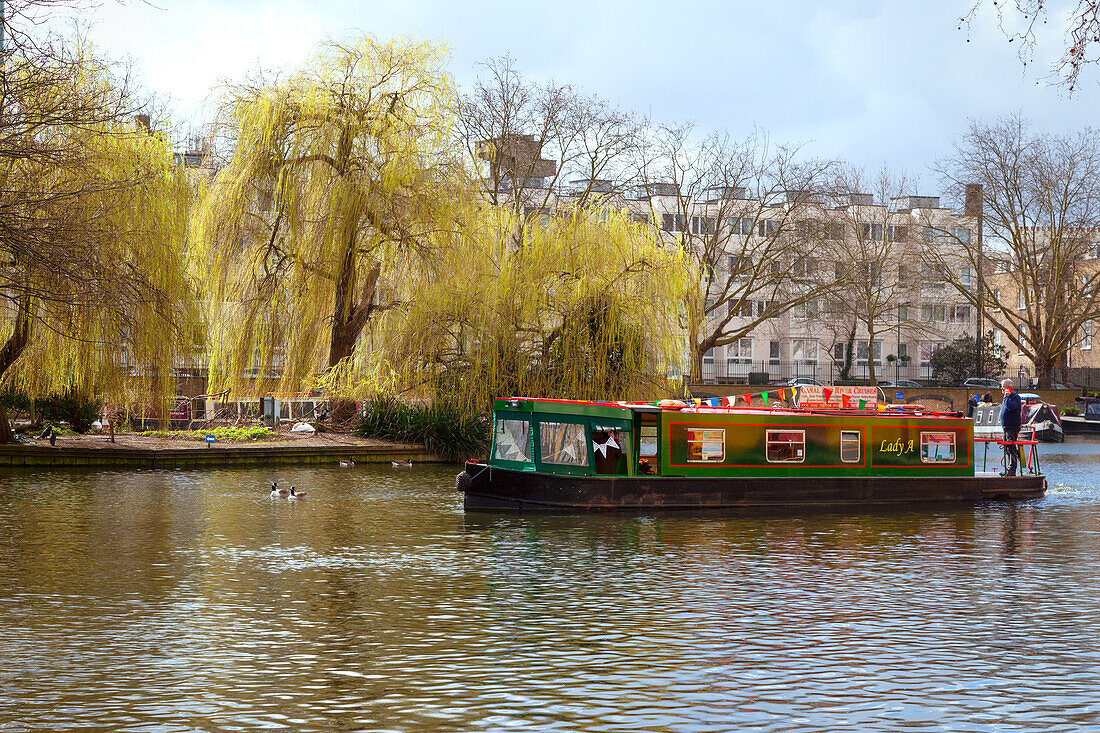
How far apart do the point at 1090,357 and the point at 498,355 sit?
187ft

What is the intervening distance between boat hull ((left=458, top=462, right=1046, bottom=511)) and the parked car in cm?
4267

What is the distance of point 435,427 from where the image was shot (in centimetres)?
3247

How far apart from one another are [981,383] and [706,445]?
158ft

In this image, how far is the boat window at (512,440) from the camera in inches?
848

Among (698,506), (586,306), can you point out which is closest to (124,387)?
(586,306)

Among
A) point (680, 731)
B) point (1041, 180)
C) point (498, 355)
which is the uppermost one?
point (1041, 180)

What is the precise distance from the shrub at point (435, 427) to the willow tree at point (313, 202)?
1937 millimetres

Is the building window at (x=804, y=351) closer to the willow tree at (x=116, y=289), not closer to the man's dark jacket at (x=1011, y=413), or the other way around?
the man's dark jacket at (x=1011, y=413)

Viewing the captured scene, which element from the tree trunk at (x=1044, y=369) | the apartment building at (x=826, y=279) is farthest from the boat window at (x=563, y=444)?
the tree trunk at (x=1044, y=369)

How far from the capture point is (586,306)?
1234 inches

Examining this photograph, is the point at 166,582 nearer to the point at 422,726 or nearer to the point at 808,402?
the point at 422,726

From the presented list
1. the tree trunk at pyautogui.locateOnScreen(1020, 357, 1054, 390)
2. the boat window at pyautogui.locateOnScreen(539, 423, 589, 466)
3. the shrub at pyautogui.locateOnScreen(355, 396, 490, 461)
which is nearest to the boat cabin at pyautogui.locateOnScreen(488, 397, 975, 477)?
the boat window at pyautogui.locateOnScreen(539, 423, 589, 466)

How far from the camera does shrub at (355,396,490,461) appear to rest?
32.2m

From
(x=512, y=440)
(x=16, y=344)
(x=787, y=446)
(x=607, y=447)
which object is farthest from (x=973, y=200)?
(x=16, y=344)
